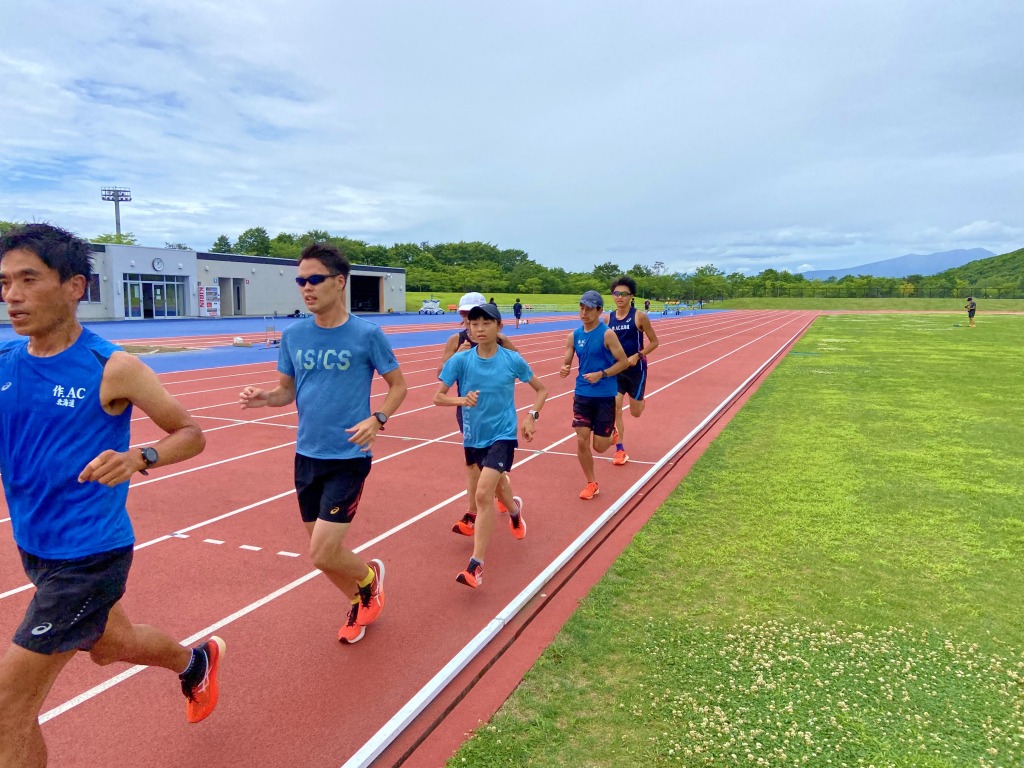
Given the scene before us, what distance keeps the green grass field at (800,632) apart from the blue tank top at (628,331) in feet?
5.22

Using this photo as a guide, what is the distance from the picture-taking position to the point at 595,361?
22.1ft

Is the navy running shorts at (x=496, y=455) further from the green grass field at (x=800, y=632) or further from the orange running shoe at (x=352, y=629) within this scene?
the orange running shoe at (x=352, y=629)

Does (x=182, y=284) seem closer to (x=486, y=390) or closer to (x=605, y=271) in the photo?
(x=486, y=390)

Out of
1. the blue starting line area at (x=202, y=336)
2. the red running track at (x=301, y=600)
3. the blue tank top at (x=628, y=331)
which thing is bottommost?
the red running track at (x=301, y=600)

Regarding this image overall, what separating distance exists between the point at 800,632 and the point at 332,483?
2.84 m

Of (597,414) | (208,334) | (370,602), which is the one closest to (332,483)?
(370,602)

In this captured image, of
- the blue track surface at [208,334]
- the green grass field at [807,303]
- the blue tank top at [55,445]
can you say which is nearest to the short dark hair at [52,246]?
the blue tank top at [55,445]

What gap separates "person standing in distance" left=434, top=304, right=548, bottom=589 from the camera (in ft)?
15.3

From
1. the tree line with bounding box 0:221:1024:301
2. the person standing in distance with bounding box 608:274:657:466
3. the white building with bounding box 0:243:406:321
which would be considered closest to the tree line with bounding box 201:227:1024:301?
the tree line with bounding box 0:221:1024:301

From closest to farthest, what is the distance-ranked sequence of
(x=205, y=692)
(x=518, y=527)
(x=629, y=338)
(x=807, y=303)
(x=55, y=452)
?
(x=55, y=452)
(x=205, y=692)
(x=518, y=527)
(x=629, y=338)
(x=807, y=303)

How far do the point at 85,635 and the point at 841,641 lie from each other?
375cm

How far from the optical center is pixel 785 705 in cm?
327

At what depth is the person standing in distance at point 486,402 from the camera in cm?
465

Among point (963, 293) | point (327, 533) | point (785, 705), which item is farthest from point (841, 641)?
point (963, 293)
